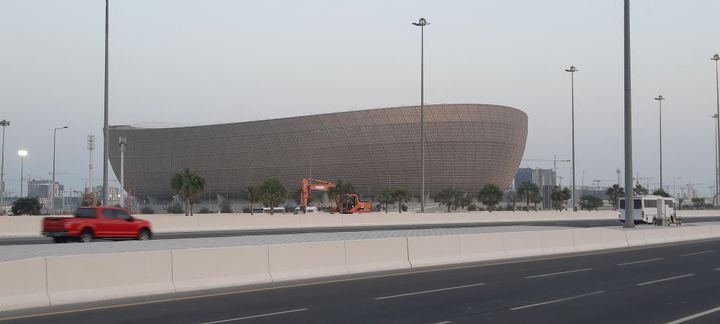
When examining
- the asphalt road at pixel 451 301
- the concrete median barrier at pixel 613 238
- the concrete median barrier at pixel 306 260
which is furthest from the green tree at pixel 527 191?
the concrete median barrier at pixel 306 260

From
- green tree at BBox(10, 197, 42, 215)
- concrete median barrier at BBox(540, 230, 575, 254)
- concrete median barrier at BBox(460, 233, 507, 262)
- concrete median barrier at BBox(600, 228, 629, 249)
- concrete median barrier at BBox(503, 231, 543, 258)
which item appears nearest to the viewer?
concrete median barrier at BBox(460, 233, 507, 262)

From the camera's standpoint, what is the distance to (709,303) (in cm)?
1638

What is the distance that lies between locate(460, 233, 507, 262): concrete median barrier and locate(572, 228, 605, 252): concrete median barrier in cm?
544

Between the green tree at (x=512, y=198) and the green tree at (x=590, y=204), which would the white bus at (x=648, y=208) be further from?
the green tree at (x=590, y=204)

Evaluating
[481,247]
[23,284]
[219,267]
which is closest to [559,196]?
[481,247]

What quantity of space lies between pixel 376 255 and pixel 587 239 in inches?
530

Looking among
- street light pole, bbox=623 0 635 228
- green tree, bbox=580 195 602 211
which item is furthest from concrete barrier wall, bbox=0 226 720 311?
green tree, bbox=580 195 602 211

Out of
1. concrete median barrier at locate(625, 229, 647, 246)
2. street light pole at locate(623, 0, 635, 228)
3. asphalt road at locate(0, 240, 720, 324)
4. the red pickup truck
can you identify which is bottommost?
asphalt road at locate(0, 240, 720, 324)

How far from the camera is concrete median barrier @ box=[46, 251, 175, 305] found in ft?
54.0

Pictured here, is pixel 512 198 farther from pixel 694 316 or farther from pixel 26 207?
pixel 694 316

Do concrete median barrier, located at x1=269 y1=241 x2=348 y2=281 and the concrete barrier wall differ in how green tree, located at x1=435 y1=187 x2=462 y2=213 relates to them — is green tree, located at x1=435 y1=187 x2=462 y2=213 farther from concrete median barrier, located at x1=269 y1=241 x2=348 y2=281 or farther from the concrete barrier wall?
concrete median barrier, located at x1=269 y1=241 x2=348 y2=281

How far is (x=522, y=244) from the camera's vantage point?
3122 cm

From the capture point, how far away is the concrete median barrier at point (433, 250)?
26.1 m

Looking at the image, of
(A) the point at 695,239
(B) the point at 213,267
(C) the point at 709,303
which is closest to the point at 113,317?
(B) the point at 213,267
